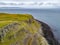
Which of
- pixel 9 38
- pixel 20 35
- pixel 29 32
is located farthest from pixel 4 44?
pixel 29 32

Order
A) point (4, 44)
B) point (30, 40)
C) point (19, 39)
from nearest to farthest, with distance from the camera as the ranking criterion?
point (4, 44) < point (19, 39) < point (30, 40)

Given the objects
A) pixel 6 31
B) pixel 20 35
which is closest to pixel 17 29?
pixel 20 35

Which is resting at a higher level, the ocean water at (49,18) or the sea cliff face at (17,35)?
the sea cliff face at (17,35)

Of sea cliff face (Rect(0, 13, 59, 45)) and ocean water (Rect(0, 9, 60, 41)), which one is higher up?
sea cliff face (Rect(0, 13, 59, 45))

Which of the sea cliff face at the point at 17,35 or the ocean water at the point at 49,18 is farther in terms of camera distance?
the ocean water at the point at 49,18

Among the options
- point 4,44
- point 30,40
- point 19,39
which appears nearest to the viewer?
point 4,44

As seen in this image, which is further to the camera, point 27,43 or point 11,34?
point 27,43

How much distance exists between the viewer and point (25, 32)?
2339 cm

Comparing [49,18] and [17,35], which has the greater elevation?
[17,35]

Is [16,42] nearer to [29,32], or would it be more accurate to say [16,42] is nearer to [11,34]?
[11,34]

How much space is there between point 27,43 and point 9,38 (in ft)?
7.86

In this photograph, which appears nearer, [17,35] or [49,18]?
[17,35]

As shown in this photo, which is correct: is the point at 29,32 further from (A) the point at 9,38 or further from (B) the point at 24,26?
(A) the point at 9,38

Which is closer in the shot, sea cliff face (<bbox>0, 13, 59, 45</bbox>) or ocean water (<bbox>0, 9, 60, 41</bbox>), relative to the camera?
sea cliff face (<bbox>0, 13, 59, 45</bbox>)
